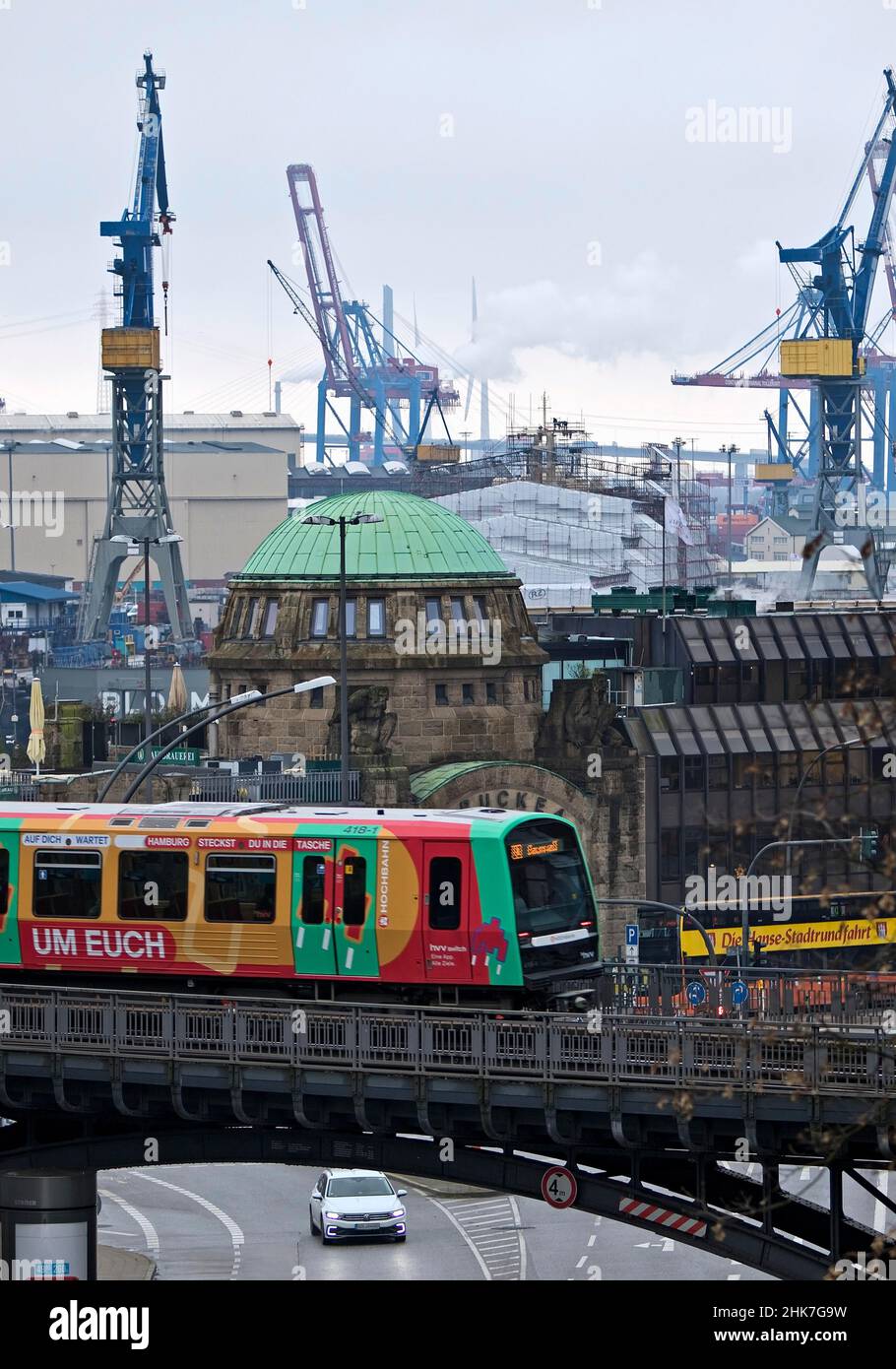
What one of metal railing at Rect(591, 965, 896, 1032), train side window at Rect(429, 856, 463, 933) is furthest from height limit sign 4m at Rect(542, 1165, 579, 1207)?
train side window at Rect(429, 856, 463, 933)

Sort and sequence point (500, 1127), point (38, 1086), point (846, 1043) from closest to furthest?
1. point (846, 1043)
2. point (500, 1127)
3. point (38, 1086)

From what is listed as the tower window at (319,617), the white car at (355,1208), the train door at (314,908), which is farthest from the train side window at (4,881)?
the tower window at (319,617)

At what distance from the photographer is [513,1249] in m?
65.6

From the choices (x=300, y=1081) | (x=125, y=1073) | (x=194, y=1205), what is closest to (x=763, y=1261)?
(x=300, y=1081)

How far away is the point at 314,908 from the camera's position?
44000 mm

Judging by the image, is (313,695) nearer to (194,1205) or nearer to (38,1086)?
(194,1205)

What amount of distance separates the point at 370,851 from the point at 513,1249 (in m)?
24.5

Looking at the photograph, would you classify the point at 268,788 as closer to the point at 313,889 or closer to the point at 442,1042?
the point at 313,889

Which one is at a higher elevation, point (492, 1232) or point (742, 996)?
point (742, 996)

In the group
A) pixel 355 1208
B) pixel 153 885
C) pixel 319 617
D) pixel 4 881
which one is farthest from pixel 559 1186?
pixel 319 617

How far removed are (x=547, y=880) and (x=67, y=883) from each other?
26.4ft

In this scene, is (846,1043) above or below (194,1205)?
above

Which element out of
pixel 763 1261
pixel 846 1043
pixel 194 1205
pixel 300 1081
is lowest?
pixel 194 1205

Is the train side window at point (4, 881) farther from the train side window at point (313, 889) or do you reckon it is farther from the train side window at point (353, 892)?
the train side window at point (353, 892)
